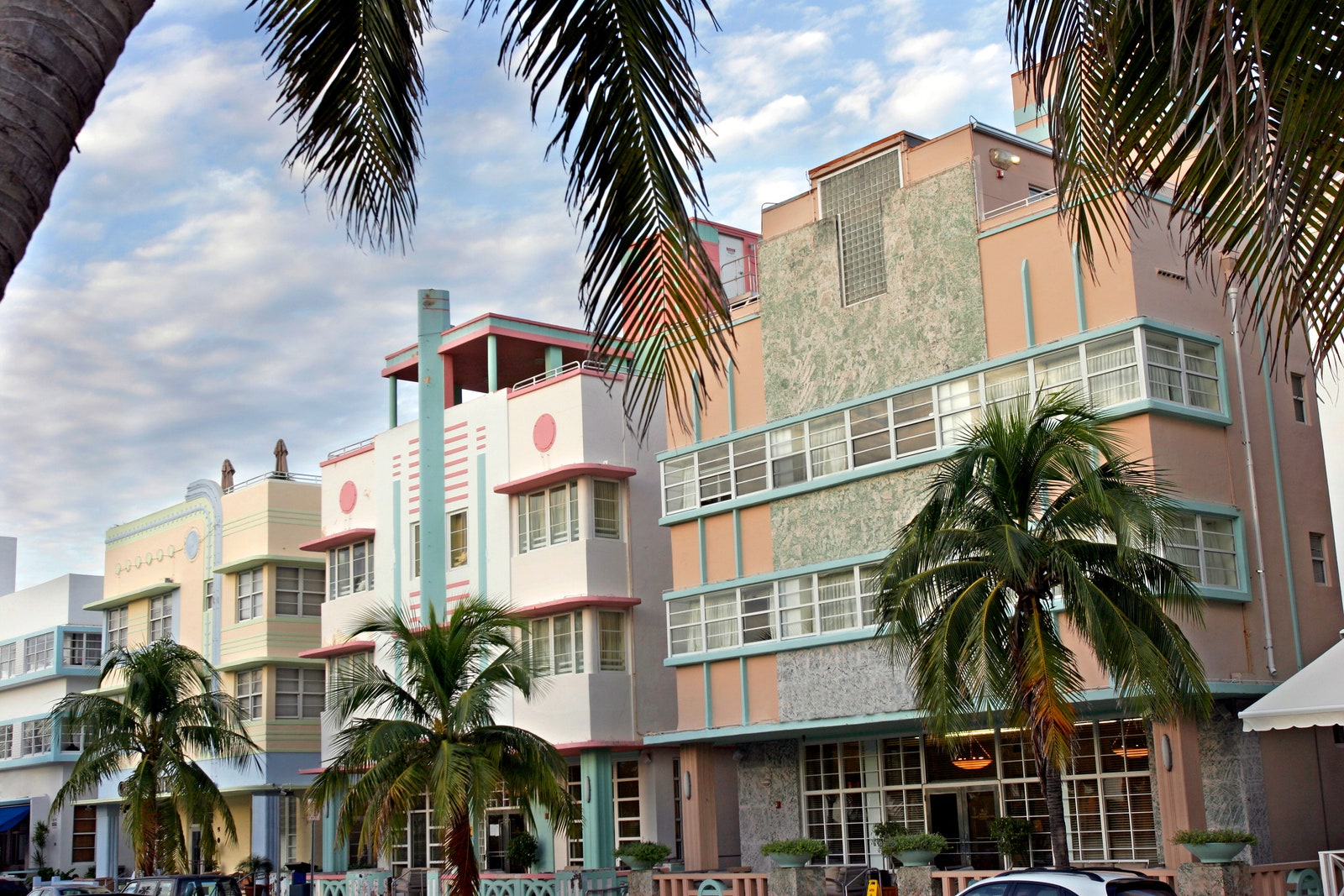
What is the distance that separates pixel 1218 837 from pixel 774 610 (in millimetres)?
10322

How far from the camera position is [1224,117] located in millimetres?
5191

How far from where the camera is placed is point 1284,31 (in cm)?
539

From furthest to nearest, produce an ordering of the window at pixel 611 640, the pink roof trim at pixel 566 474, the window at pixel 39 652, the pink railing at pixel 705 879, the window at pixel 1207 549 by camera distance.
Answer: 1. the window at pixel 39 652
2. the window at pixel 611 640
3. the pink roof trim at pixel 566 474
4. the pink railing at pixel 705 879
5. the window at pixel 1207 549

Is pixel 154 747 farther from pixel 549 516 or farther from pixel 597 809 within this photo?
pixel 549 516

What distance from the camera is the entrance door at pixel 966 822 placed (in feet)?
93.8

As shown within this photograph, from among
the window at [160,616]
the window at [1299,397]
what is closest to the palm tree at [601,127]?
the window at [1299,397]

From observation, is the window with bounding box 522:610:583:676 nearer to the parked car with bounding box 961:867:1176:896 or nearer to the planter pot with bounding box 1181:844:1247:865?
the planter pot with bounding box 1181:844:1247:865

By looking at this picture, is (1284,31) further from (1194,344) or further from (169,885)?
(169,885)

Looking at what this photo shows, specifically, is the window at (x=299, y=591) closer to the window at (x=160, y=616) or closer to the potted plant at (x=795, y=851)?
the window at (x=160, y=616)

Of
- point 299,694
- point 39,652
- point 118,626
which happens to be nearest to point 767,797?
point 299,694

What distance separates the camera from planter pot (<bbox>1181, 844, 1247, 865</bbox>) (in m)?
22.4

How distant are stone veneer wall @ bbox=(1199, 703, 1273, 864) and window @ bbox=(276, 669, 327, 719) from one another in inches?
1112

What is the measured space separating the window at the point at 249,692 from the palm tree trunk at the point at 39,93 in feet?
141

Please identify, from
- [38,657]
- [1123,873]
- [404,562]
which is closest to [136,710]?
[404,562]
